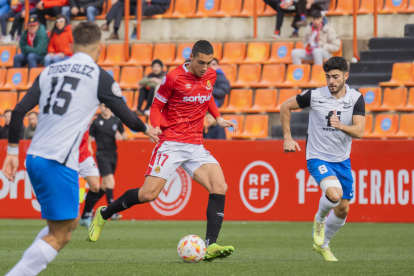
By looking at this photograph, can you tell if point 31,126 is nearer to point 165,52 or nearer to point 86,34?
point 165,52

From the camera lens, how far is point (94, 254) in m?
8.18

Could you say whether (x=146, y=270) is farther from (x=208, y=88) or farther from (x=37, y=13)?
(x=37, y=13)

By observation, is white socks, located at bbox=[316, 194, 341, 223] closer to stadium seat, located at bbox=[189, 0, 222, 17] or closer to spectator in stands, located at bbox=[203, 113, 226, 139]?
spectator in stands, located at bbox=[203, 113, 226, 139]

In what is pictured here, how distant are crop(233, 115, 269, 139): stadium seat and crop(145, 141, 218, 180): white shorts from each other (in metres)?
8.08

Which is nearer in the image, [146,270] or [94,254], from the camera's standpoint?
[146,270]

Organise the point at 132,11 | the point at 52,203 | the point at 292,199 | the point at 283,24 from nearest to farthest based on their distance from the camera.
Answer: the point at 52,203
the point at 292,199
the point at 283,24
the point at 132,11

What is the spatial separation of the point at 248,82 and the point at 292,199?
180 inches

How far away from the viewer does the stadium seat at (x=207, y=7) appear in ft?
62.7

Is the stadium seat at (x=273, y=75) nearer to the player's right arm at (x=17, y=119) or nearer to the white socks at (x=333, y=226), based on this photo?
the white socks at (x=333, y=226)

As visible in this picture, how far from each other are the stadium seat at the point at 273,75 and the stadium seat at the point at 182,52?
7.12ft

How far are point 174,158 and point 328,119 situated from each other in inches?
68.5

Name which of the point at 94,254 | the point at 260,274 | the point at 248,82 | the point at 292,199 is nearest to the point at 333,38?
the point at 248,82

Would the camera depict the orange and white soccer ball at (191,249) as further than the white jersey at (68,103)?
Yes

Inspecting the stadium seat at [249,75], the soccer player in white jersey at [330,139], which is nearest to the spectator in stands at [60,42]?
the stadium seat at [249,75]
